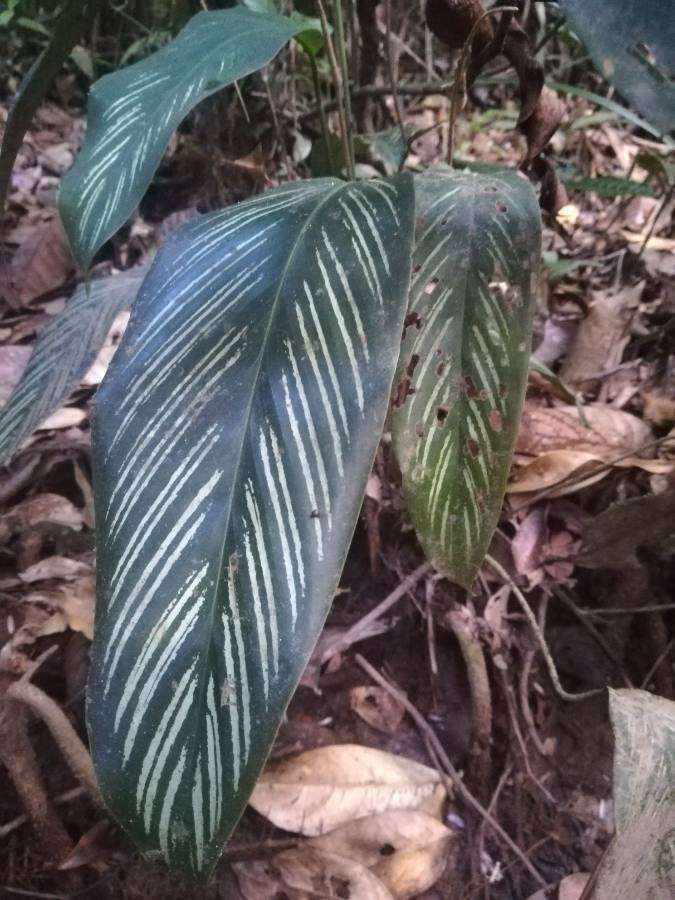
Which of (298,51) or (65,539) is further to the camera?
(298,51)

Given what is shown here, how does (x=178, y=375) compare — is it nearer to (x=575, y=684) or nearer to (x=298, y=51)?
(x=575, y=684)

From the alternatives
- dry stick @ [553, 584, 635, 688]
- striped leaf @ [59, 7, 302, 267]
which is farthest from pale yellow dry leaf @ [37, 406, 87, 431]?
dry stick @ [553, 584, 635, 688]

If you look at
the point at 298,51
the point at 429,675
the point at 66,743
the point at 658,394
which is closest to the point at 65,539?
the point at 66,743

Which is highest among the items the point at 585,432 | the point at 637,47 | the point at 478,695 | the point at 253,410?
the point at 637,47

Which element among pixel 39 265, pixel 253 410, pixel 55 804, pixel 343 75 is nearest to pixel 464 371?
pixel 253 410

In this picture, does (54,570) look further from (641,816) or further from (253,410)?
(641,816)

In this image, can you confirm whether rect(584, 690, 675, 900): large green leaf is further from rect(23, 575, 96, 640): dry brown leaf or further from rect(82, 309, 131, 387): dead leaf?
rect(82, 309, 131, 387): dead leaf
